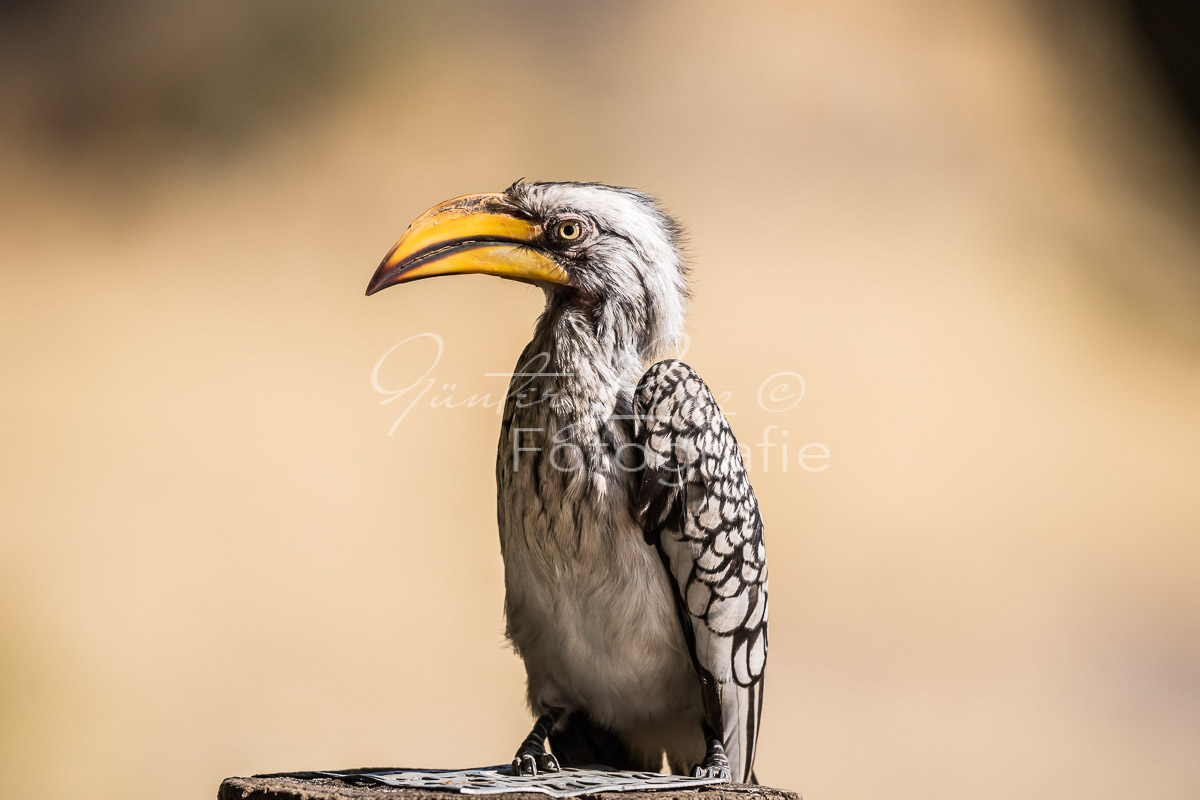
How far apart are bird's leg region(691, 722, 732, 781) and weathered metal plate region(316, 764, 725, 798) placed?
0.05 meters

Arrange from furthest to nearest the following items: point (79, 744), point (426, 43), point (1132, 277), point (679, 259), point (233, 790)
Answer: point (1132, 277)
point (426, 43)
point (79, 744)
point (679, 259)
point (233, 790)

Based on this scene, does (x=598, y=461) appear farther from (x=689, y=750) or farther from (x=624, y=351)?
(x=689, y=750)

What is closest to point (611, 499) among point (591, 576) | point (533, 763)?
point (591, 576)

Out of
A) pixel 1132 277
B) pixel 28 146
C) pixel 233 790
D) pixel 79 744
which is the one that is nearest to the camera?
pixel 233 790

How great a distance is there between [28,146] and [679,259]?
112 inches

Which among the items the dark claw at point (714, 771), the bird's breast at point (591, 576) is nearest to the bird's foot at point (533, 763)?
the bird's breast at point (591, 576)

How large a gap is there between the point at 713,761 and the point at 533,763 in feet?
1.25

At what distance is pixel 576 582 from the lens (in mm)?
2041

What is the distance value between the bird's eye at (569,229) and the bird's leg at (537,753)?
105 centimetres

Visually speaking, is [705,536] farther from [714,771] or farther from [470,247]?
[470,247]

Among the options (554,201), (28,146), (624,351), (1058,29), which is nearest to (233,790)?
(624,351)

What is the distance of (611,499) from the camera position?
6.63ft

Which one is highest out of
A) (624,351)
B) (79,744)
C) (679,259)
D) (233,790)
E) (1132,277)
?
(1132,277)

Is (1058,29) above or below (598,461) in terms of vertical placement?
above
